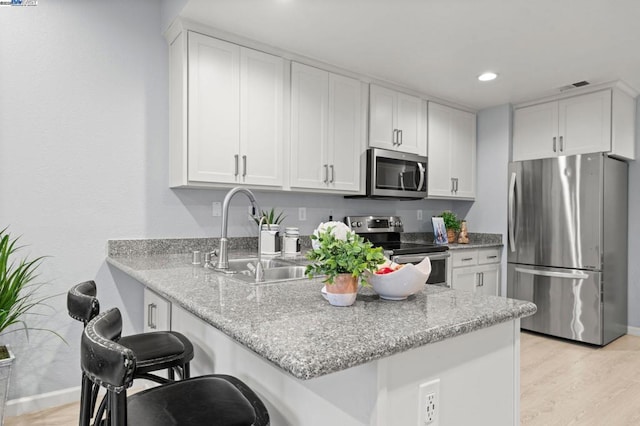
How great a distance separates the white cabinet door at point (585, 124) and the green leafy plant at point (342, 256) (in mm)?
3543

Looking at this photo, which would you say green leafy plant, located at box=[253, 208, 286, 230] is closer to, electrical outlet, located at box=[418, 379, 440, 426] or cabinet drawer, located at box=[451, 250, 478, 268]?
cabinet drawer, located at box=[451, 250, 478, 268]

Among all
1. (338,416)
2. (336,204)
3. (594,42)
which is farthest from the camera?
(336,204)

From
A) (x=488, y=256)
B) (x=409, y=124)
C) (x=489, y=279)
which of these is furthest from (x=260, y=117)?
(x=489, y=279)

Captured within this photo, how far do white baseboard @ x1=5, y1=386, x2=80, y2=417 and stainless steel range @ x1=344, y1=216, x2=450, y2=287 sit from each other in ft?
7.70

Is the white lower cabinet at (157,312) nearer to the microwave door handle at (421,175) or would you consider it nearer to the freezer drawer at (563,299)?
the microwave door handle at (421,175)

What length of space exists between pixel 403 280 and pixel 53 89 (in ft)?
7.79

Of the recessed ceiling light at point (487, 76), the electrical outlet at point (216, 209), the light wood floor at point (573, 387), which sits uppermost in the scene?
the recessed ceiling light at point (487, 76)

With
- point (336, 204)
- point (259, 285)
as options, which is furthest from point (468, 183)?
point (259, 285)

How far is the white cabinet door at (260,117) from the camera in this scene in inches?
109

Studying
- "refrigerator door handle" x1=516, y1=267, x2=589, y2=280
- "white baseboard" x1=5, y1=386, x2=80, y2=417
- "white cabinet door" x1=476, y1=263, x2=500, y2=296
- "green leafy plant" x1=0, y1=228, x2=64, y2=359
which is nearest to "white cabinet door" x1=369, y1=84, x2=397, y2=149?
"white cabinet door" x1=476, y1=263, x2=500, y2=296

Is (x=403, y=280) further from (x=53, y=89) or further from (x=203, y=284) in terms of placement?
(x=53, y=89)

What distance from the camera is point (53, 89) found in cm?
237

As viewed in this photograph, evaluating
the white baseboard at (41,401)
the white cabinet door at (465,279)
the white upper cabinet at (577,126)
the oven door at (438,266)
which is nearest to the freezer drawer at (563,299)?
the white cabinet door at (465,279)

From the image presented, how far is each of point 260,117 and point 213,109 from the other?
0.35 metres
